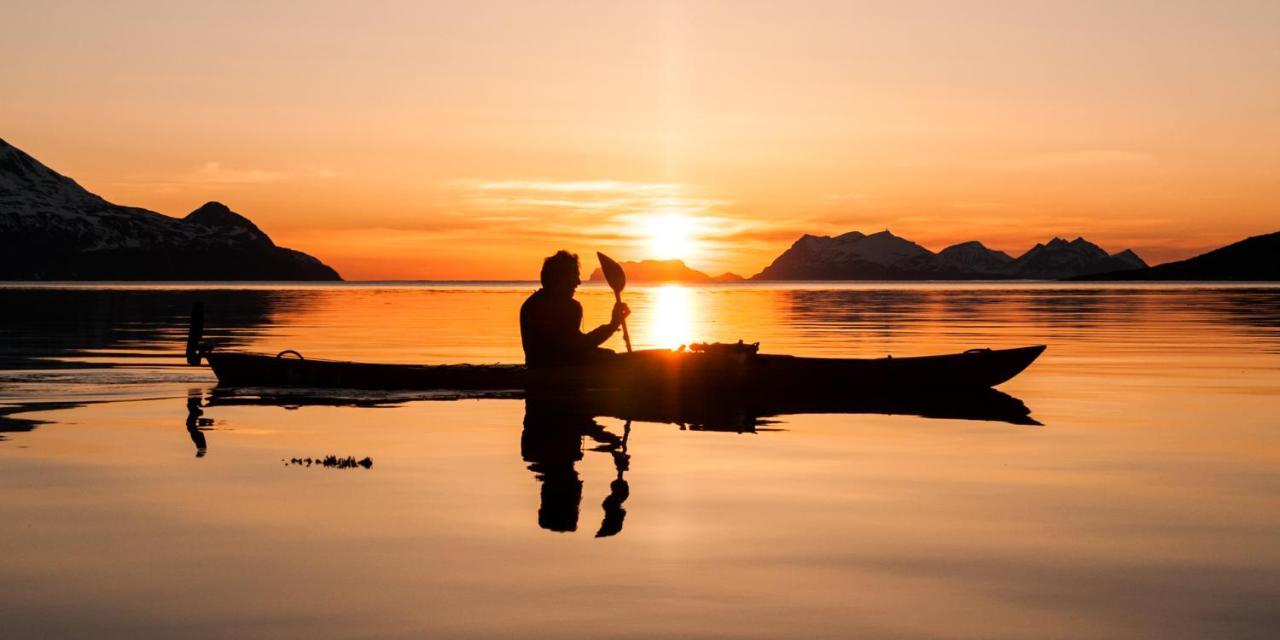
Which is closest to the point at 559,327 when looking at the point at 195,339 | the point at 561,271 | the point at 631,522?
the point at 561,271

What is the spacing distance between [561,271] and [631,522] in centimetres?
1060

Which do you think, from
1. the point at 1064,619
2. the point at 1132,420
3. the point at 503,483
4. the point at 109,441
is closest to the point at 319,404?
the point at 109,441

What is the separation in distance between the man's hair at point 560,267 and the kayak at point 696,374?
9.00 feet

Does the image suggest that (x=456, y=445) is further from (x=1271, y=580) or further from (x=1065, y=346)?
(x=1065, y=346)

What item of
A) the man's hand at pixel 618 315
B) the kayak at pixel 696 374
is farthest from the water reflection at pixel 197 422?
the man's hand at pixel 618 315

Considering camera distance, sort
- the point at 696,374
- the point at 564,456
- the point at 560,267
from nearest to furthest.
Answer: the point at 564,456 < the point at 560,267 < the point at 696,374

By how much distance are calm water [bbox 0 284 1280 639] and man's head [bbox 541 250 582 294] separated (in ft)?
A: 9.21

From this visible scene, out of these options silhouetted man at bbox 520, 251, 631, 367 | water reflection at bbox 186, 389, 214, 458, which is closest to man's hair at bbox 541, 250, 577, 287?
silhouetted man at bbox 520, 251, 631, 367

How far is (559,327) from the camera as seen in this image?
79.7 ft

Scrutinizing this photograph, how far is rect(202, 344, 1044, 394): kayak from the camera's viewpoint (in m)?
25.5

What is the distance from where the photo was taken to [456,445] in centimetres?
1886

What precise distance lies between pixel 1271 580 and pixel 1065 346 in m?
36.1

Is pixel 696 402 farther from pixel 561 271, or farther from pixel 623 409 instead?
pixel 561 271

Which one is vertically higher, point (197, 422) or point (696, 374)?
point (696, 374)
